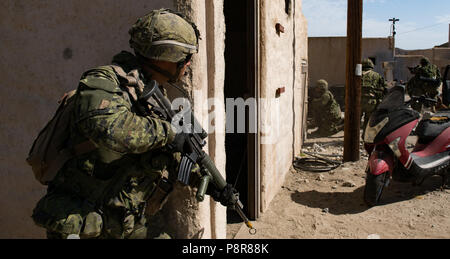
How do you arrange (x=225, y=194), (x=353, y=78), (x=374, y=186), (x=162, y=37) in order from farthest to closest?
(x=353, y=78) < (x=374, y=186) < (x=225, y=194) < (x=162, y=37)

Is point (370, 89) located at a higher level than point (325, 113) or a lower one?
higher

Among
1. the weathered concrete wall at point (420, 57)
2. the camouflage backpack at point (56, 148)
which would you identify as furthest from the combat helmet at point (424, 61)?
the weathered concrete wall at point (420, 57)

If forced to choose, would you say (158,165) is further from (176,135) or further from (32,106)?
(32,106)

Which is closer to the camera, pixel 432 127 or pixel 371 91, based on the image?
pixel 432 127

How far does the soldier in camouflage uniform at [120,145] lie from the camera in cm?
151

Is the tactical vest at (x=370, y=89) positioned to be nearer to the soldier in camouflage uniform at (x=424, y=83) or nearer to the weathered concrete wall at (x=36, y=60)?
the soldier in camouflage uniform at (x=424, y=83)

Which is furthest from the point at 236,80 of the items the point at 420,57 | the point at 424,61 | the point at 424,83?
the point at 420,57

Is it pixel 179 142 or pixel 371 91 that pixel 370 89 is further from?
pixel 179 142

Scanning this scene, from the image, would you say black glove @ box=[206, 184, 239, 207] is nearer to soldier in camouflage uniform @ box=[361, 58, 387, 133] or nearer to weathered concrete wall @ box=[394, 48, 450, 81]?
soldier in camouflage uniform @ box=[361, 58, 387, 133]

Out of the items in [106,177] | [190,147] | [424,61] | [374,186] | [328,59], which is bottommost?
[374,186]

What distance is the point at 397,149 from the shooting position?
152 inches

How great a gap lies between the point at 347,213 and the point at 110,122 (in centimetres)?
321

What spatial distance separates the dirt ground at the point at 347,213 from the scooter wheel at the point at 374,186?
14cm

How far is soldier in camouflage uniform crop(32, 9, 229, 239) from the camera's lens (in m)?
1.51
